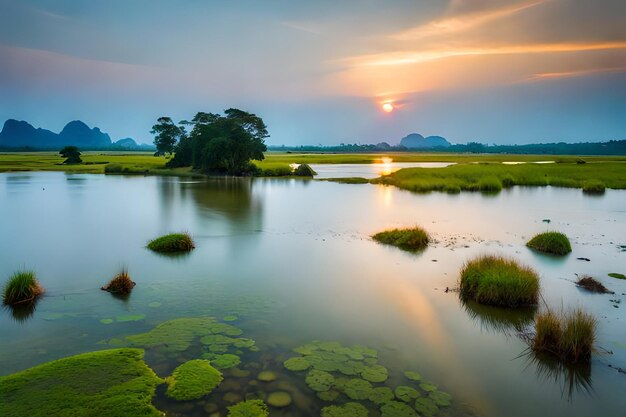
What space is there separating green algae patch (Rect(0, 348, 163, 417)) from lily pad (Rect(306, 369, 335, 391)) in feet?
8.73

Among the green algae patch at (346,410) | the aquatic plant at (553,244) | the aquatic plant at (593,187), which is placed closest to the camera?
the green algae patch at (346,410)

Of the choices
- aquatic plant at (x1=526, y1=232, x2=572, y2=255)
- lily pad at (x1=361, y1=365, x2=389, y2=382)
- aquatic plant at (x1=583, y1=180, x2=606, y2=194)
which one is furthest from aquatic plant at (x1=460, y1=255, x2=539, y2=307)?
aquatic plant at (x1=583, y1=180, x2=606, y2=194)

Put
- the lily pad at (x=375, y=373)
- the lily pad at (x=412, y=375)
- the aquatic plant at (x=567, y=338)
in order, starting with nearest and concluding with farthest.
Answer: the lily pad at (x=375, y=373) → the lily pad at (x=412, y=375) → the aquatic plant at (x=567, y=338)

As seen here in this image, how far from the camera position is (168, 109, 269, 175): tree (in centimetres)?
6794

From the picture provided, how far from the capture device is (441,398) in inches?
291

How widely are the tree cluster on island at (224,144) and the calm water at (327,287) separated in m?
36.2

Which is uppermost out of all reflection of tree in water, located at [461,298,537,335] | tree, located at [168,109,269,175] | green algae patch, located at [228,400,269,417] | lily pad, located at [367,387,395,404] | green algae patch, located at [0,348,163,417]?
tree, located at [168,109,269,175]

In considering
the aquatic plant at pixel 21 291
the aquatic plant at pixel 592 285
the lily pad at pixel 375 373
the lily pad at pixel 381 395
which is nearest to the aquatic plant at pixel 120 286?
the aquatic plant at pixel 21 291

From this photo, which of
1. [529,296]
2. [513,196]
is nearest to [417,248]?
[529,296]

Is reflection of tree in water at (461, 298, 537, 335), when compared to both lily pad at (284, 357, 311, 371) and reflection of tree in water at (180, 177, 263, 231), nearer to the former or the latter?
lily pad at (284, 357, 311, 371)

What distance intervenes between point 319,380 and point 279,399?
0.95m

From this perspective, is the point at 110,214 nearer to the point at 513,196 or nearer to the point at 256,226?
the point at 256,226

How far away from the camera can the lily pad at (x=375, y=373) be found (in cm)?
797

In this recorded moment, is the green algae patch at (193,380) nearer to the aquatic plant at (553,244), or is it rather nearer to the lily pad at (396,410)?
the lily pad at (396,410)
